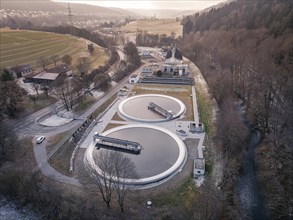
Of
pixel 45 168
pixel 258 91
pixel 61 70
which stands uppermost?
pixel 258 91

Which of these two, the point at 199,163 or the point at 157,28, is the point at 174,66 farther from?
the point at 157,28

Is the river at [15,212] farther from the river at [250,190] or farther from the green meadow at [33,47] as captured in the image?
the green meadow at [33,47]

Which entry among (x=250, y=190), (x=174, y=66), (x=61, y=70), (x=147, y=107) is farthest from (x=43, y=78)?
(x=250, y=190)

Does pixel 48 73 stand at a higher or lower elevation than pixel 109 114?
higher

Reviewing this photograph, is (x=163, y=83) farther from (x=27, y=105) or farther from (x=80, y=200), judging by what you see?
(x=80, y=200)

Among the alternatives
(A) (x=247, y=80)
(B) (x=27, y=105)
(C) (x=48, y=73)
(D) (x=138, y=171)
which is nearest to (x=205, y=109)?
(A) (x=247, y=80)
